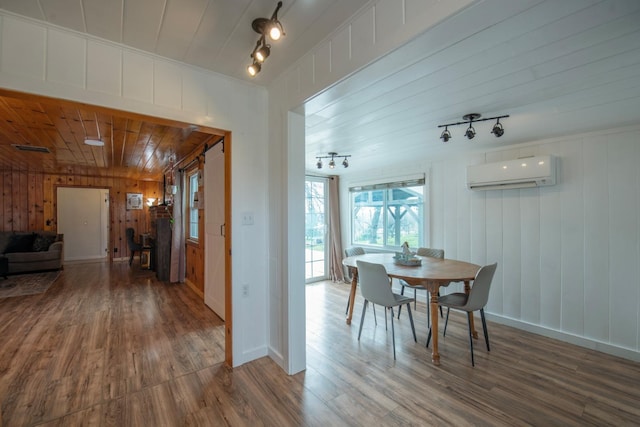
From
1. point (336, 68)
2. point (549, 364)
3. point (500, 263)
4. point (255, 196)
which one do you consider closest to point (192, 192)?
point (255, 196)

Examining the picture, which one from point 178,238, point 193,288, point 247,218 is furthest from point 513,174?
point 178,238

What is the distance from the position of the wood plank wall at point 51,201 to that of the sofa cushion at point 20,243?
94 centimetres

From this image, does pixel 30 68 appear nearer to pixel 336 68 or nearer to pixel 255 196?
pixel 255 196

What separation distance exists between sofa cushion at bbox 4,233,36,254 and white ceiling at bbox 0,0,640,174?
20.9 feet

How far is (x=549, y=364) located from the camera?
248 centimetres

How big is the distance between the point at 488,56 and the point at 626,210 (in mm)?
2519

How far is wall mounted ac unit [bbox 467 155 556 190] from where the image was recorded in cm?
298

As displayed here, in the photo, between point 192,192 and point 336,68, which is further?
point 192,192

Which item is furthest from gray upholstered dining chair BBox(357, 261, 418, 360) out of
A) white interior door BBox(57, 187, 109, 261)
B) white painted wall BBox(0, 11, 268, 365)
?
white interior door BBox(57, 187, 109, 261)

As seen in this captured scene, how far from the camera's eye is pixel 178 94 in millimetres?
2025

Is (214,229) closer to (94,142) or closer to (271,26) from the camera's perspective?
(94,142)

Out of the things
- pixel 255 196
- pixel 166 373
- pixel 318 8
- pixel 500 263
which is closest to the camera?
pixel 318 8

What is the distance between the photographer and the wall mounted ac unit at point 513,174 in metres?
2.98

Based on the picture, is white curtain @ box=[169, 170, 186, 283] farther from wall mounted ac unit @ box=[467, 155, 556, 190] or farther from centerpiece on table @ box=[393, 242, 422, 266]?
wall mounted ac unit @ box=[467, 155, 556, 190]
